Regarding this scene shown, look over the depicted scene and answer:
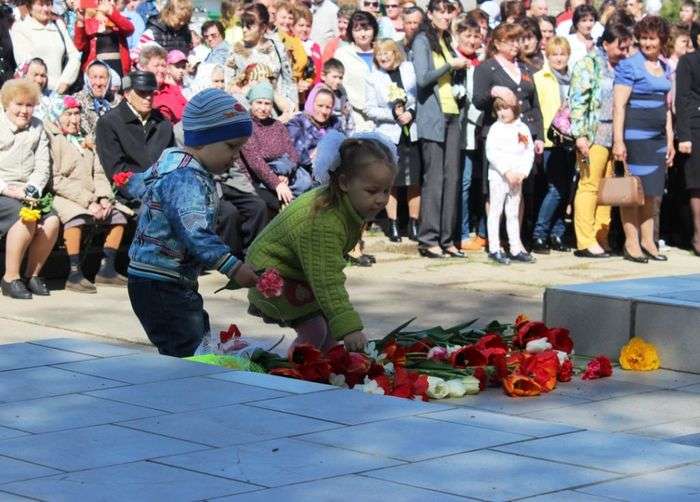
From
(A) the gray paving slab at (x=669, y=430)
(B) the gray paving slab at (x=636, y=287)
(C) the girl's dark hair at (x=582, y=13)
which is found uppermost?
(C) the girl's dark hair at (x=582, y=13)

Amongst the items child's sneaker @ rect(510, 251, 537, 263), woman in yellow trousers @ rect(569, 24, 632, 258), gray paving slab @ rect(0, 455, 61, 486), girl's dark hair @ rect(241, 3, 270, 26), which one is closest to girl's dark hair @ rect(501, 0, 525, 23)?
woman in yellow trousers @ rect(569, 24, 632, 258)

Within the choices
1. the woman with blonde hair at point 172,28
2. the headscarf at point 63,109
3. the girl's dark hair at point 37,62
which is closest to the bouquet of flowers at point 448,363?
the headscarf at point 63,109

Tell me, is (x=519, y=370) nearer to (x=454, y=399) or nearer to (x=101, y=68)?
(x=454, y=399)

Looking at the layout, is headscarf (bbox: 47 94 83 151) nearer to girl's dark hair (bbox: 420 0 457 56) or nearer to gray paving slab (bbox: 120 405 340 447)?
girl's dark hair (bbox: 420 0 457 56)

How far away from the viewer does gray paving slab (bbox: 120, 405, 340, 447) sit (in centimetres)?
511

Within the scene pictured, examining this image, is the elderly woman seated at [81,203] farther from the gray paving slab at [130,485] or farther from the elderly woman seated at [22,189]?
the gray paving slab at [130,485]

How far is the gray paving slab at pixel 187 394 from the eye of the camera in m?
5.63

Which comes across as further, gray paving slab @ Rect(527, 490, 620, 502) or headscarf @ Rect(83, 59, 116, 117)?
headscarf @ Rect(83, 59, 116, 117)

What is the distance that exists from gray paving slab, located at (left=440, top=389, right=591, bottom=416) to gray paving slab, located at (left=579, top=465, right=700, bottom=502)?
241cm

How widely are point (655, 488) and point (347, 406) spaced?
1455 millimetres

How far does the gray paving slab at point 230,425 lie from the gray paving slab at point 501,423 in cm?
47

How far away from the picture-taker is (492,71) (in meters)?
14.0

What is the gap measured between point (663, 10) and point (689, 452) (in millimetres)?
24457

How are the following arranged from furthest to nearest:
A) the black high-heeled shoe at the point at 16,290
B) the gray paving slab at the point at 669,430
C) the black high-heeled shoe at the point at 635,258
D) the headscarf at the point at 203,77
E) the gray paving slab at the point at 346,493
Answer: the black high-heeled shoe at the point at 635,258
the headscarf at the point at 203,77
the black high-heeled shoe at the point at 16,290
the gray paving slab at the point at 669,430
the gray paving slab at the point at 346,493
